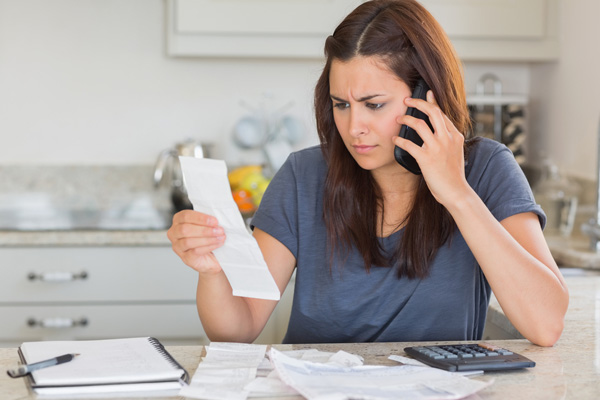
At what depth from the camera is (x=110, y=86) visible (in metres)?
2.77

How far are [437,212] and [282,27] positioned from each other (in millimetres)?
1340

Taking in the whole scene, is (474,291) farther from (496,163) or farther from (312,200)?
(312,200)

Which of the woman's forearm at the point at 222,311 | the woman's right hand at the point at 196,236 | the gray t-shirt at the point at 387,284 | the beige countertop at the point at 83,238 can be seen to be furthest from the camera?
the beige countertop at the point at 83,238

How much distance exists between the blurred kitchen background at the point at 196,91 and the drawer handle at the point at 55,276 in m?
0.19

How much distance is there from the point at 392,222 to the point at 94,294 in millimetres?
1235

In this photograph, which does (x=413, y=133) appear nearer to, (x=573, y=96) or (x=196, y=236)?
(x=196, y=236)

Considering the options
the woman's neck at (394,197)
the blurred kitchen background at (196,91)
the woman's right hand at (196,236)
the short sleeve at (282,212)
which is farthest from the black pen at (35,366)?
the blurred kitchen background at (196,91)

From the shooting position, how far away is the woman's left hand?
1129 millimetres

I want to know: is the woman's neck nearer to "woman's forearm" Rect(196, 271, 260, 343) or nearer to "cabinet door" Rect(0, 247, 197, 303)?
"woman's forearm" Rect(196, 271, 260, 343)

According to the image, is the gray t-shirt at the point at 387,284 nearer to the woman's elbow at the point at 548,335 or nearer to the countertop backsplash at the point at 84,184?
the woman's elbow at the point at 548,335

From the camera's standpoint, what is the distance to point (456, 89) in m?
1.32

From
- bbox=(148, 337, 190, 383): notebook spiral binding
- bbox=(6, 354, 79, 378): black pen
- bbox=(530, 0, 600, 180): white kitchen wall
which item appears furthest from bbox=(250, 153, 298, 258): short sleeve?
bbox=(530, 0, 600, 180): white kitchen wall

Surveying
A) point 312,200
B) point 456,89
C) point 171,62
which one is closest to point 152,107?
point 171,62

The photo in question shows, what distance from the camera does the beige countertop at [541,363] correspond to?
0.90 m
